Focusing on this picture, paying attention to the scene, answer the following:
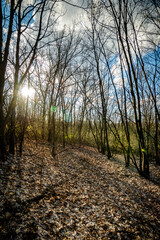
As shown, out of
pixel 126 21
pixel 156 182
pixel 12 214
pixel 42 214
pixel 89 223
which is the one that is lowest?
pixel 156 182

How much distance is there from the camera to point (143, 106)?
5852 mm

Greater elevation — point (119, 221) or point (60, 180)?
point (60, 180)

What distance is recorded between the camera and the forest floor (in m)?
1.70

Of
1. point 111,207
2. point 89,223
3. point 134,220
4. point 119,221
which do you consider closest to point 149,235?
point 134,220

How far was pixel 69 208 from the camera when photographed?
7.42ft

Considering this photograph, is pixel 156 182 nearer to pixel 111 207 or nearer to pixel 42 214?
pixel 111 207

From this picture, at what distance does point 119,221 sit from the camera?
6.98 ft

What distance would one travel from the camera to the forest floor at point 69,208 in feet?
5.58

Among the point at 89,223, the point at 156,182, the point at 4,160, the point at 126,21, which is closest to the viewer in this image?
the point at 89,223

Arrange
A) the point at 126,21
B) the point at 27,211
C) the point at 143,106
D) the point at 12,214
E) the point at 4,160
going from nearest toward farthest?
the point at 12,214 < the point at 27,211 < the point at 4,160 < the point at 126,21 < the point at 143,106

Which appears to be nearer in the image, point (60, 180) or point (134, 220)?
point (134, 220)

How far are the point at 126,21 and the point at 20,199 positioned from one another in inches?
209

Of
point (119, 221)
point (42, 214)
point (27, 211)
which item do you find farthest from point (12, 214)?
point (119, 221)

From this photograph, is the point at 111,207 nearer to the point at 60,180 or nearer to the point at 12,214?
the point at 60,180
